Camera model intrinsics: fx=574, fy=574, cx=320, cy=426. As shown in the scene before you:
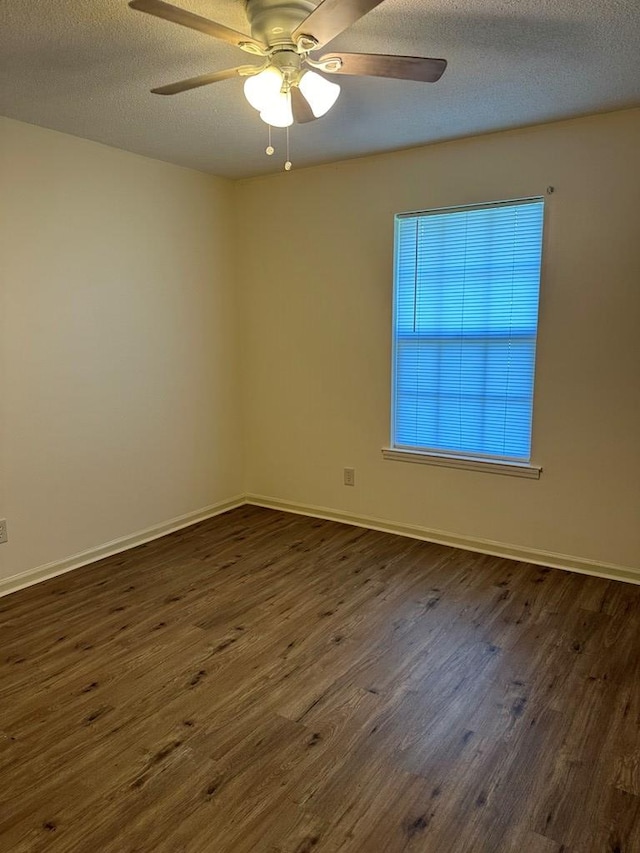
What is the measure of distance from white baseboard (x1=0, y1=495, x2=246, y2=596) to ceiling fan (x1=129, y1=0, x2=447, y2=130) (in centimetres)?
253

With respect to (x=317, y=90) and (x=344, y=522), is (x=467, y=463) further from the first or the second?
(x=317, y=90)

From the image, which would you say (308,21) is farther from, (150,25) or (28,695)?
(28,695)

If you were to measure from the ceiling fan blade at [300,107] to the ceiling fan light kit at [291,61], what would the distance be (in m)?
0.01

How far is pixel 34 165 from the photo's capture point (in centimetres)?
300

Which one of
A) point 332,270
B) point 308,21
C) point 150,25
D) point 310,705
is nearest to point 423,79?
point 308,21

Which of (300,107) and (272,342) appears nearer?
(300,107)

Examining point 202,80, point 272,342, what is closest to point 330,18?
point 202,80

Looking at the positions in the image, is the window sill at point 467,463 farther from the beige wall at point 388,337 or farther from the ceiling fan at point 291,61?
the ceiling fan at point 291,61

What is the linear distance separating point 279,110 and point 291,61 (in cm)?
15

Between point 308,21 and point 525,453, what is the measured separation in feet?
8.28

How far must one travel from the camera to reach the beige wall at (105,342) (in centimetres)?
303

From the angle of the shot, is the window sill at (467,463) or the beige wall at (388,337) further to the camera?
the window sill at (467,463)

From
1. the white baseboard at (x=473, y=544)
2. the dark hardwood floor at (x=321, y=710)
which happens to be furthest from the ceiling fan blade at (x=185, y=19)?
the white baseboard at (x=473, y=544)

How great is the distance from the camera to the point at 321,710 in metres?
2.12
